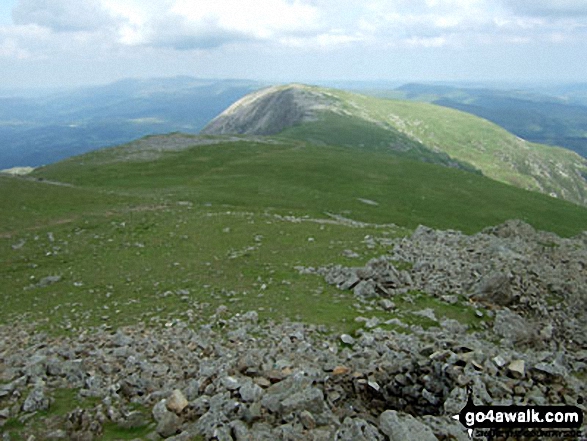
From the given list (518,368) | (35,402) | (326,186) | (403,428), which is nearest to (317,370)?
(403,428)

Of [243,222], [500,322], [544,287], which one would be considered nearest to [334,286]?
[500,322]

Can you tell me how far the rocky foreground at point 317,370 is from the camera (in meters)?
12.0

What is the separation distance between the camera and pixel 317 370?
14727 mm

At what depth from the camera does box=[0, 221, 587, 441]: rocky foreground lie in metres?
12.0

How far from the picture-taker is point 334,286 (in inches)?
1017

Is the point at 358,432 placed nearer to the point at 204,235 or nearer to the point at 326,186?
the point at 204,235

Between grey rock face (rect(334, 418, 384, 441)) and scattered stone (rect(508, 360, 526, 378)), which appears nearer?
grey rock face (rect(334, 418, 384, 441))

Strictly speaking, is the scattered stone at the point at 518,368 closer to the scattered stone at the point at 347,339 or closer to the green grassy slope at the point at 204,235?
the scattered stone at the point at 347,339

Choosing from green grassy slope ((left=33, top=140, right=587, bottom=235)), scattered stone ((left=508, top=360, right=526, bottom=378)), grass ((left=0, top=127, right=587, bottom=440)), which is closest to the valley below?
scattered stone ((left=508, top=360, right=526, bottom=378))

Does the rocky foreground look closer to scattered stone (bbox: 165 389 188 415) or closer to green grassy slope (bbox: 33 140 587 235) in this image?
scattered stone (bbox: 165 389 188 415)

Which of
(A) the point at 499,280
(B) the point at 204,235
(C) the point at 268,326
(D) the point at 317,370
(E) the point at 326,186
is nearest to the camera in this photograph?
(D) the point at 317,370

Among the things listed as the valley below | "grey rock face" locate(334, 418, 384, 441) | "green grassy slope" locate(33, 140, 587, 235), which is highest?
"grey rock face" locate(334, 418, 384, 441)

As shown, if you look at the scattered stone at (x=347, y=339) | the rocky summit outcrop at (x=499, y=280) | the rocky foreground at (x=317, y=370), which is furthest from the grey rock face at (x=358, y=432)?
the rocky summit outcrop at (x=499, y=280)

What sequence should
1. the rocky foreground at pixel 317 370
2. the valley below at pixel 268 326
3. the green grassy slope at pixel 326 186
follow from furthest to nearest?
1. the green grassy slope at pixel 326 186
2. the valley below at pixel 268 326
3. the rocky foreground at pixel 317 370
